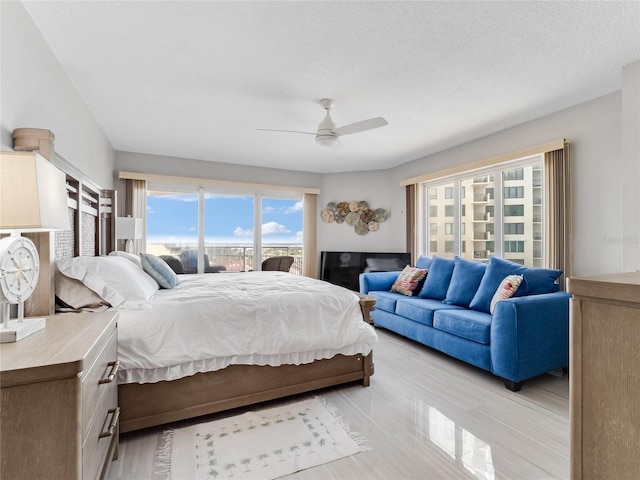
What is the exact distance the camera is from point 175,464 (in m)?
1.77

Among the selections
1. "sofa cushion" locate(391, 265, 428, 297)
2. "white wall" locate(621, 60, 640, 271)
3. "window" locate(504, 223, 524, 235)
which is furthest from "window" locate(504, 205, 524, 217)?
"white wall" locate(621, 60, 640, 271)

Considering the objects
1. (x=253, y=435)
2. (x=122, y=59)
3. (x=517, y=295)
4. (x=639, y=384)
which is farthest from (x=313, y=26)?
(x=517, y=295)

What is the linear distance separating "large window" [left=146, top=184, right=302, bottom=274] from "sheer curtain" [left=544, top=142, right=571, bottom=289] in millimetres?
3959

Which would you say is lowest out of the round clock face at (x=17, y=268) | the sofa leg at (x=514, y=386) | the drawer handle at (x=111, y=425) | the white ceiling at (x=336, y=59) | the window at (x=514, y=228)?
the sofa leg at (x=514, y=386)

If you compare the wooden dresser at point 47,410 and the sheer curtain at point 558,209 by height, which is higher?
the sheer curtain at point 558,209

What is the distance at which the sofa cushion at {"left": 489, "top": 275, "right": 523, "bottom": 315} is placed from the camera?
9.86 feet

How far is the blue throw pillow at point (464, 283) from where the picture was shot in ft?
11.7

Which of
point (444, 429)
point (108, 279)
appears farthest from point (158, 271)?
point (444, 429)

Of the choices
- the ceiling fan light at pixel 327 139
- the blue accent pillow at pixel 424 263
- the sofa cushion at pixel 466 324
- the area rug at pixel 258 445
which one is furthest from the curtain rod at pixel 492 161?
the area rug at pixel 258 445

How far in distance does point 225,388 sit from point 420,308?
2.21 m

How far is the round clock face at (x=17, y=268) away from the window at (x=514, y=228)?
4441 millimetres

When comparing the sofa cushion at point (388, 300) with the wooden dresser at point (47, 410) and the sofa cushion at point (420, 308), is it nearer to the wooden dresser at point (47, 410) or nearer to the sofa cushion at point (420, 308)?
the sofa cushion at point (420, 308)

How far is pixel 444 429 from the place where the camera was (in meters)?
2.10

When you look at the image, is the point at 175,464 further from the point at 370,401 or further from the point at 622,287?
the point at 622,287
